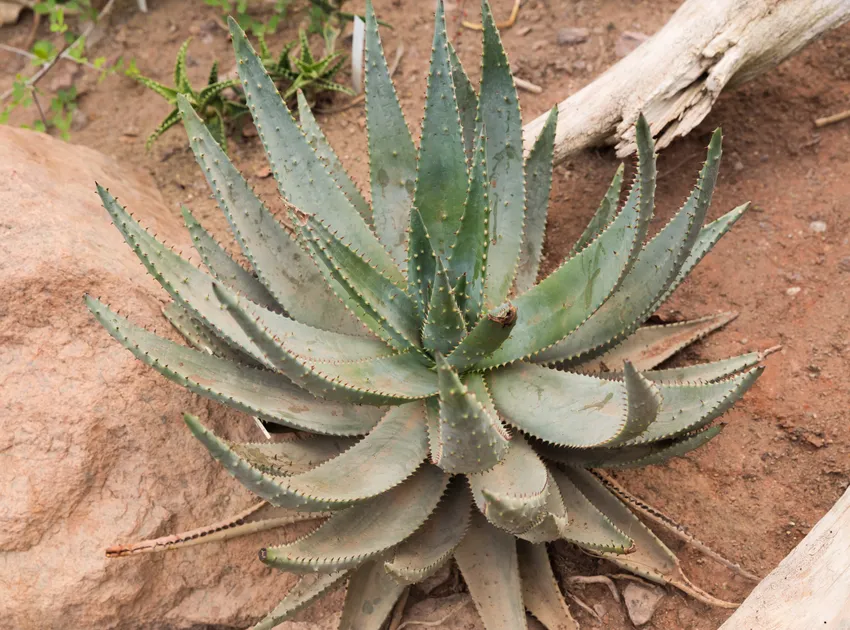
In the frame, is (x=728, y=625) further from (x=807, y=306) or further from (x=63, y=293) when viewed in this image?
(x=63, y=293)

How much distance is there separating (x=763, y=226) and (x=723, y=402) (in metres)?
1.30

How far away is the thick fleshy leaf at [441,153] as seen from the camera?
80.6 inches

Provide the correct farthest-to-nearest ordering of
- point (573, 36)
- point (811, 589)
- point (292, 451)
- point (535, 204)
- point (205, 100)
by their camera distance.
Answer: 1. point (573, 36)
2. point (205, 100)
3. point (535, 204)
4. point (292, 451)
5. point (811, 589)

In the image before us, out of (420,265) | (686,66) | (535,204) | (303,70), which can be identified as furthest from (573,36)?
(420,265)

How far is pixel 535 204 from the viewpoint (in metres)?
2.33

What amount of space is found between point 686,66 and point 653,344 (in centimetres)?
92

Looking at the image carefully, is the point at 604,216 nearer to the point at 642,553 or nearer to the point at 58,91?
the point at 642,553

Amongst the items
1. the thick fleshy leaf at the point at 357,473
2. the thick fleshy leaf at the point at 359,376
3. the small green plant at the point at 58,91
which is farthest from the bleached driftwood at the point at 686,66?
the small green plant at the point at 58,91

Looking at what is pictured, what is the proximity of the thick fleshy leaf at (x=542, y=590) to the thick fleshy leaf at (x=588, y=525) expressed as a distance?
0.55 ft

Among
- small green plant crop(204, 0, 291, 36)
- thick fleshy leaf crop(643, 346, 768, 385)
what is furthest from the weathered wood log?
small green plant crop(204, 0, 291, 36)

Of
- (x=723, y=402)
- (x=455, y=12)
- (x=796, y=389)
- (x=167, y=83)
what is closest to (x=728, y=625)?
(x=723, y=402)

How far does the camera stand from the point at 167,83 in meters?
3.78

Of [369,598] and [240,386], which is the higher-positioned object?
[240,386]

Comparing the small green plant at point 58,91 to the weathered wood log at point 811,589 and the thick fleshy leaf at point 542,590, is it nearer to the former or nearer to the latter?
the thick fleshy leaf at point 542,590
